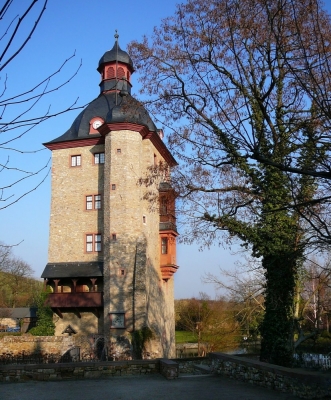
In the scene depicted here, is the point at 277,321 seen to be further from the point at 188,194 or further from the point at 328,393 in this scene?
the point at 328,393

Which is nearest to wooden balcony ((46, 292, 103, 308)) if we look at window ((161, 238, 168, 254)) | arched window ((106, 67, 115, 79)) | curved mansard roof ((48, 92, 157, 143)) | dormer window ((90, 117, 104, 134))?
window ((161, 238, 168, 254))

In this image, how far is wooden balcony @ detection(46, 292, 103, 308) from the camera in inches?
948

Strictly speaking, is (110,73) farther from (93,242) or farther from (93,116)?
(93,242)

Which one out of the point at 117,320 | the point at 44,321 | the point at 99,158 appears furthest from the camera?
the point at 99,158

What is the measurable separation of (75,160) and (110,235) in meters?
5.99

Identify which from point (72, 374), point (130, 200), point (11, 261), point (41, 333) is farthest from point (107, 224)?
point (11, 261)

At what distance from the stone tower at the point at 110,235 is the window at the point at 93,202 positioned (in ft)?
0.19

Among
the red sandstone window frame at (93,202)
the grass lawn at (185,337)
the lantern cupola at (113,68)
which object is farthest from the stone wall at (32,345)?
the grass lawn at (185,337)

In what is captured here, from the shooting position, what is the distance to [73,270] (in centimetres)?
2511

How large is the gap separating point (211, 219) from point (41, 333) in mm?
15196

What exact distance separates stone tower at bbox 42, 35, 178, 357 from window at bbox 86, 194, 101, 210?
0.06m

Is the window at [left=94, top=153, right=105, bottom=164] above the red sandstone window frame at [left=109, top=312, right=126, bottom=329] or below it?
above

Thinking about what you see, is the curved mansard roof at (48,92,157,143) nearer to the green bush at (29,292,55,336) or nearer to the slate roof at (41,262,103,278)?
the slate roof at (41,262,103,278)

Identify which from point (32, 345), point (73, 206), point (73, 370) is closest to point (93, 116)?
point (73, 206)
